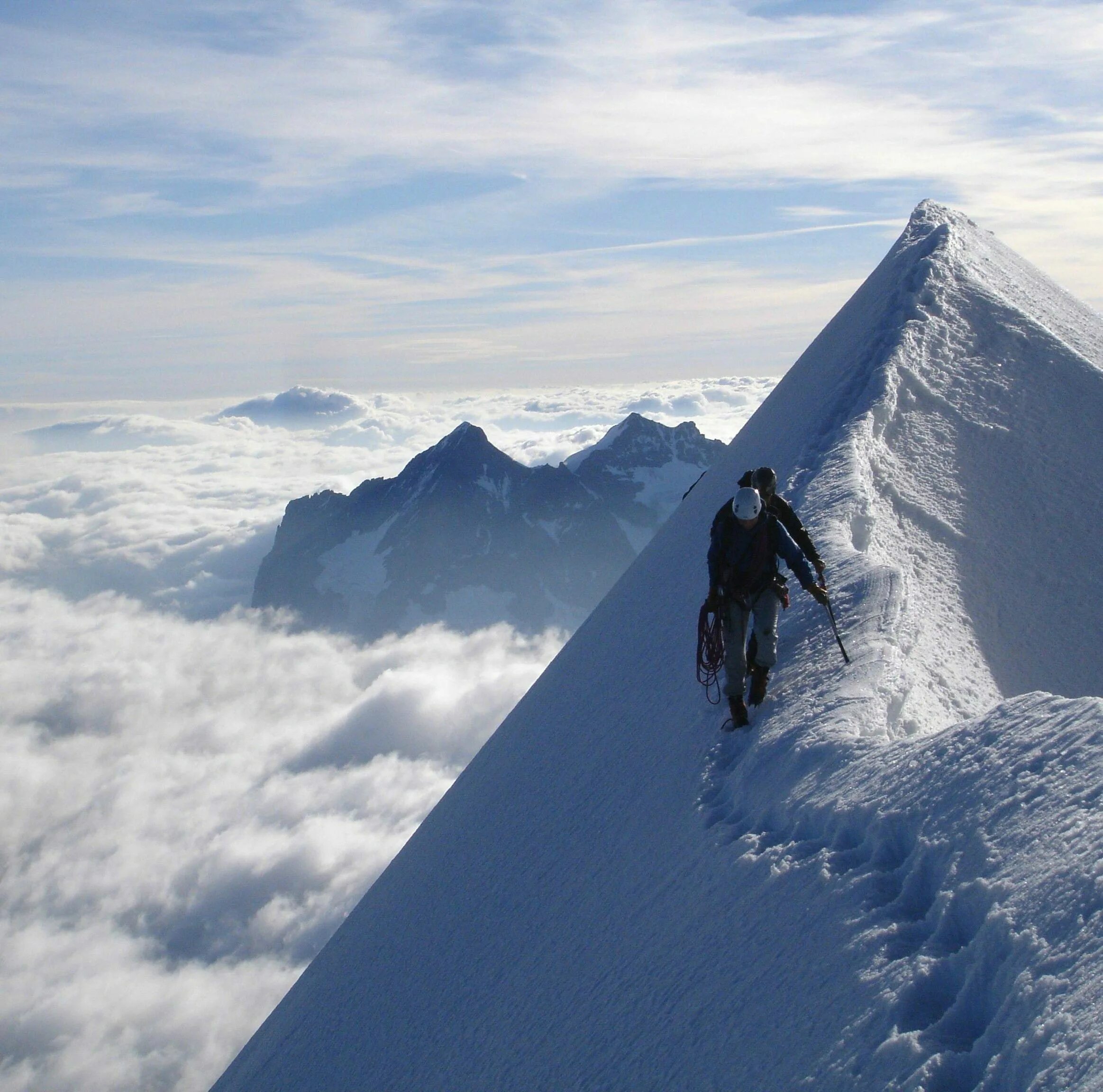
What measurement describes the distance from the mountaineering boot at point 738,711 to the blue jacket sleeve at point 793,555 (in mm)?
1529

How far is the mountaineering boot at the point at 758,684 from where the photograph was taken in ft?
32.0

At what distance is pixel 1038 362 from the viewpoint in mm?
16469

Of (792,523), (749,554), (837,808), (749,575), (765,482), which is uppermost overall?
(765,482)

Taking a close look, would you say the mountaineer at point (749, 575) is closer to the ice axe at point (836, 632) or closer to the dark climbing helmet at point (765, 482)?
the ice axe at point (836, 632)

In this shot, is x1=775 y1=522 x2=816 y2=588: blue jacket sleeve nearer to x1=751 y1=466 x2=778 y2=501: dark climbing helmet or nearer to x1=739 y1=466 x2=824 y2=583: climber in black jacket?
x1=739 y1=466 x2=824 y2=583: climber in black jacket

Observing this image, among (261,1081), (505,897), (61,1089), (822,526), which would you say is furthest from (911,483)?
(61,1089)

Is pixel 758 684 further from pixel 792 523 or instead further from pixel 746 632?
pixel 792 523

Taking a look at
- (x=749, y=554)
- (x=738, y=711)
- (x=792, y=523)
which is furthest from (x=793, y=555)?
(x=738, y=711)

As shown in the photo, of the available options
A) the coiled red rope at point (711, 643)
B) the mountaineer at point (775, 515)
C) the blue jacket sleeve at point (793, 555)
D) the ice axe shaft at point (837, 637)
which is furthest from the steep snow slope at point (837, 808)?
the blue jacket sleeve at point (793, 555)

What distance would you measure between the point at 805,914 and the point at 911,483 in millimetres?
8923

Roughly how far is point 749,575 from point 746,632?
771 millimetres

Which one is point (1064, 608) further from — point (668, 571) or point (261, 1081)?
point (261, 1081)

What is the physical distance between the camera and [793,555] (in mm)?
9172

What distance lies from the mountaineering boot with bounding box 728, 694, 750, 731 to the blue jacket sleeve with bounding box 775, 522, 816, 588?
1.53 m
